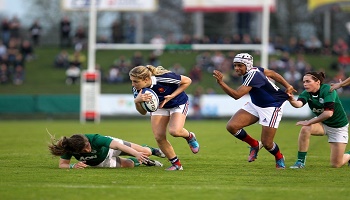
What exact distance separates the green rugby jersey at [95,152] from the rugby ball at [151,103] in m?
0.79

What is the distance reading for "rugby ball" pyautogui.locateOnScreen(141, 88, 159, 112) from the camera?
1133 cm

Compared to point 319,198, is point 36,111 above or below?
below

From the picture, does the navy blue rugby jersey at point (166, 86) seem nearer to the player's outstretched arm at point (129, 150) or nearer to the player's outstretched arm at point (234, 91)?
the player's outstretched arm at point (234, 91)

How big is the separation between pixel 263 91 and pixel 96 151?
2.80 metres

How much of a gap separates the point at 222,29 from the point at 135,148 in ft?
131

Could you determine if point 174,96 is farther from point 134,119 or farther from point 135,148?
point 134,119

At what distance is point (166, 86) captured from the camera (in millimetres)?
11867

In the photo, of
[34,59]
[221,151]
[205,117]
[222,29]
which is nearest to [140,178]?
[221,151]

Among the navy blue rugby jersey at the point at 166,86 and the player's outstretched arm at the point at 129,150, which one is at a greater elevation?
the navy blue rugby jersey at the point at 166,86

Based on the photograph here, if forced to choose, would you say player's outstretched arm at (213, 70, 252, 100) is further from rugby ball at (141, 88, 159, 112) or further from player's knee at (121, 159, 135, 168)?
player's knee at (121, 159, 135, 168)

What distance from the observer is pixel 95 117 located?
28.6 meters

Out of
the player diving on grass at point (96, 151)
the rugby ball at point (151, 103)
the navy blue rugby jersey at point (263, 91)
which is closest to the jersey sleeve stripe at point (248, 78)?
the navy blue rugby jersey at point (263, 91)

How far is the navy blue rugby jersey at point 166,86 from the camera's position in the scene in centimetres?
1174

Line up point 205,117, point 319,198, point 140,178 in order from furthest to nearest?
point 205,117 → point 140,178 → point 319,198
